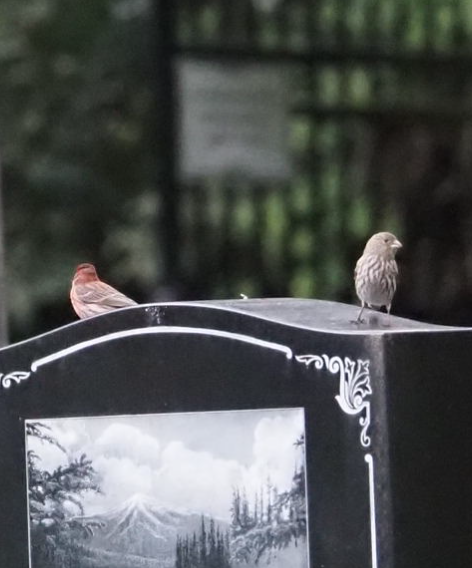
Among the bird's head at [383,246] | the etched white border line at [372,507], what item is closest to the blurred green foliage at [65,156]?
the bird's head at [383,246]

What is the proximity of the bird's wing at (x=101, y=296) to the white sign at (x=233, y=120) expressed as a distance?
111cm

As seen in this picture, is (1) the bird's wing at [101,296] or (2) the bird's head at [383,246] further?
(1) the bird's wing at [101,296]

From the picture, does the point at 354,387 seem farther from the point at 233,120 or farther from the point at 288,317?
the point at 233,120

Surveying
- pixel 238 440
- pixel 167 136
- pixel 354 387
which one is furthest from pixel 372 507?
pixel 167 136

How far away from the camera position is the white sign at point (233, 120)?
23.7 ft

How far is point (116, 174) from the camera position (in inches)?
305

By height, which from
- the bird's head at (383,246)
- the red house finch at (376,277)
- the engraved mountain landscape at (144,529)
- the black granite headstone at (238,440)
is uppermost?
the bird's head at (383,246)

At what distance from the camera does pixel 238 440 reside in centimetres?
467

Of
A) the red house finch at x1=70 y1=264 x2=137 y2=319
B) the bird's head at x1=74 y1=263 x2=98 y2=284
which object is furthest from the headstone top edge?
the bird's head at x1=74 y1=263 x2=98 y2=284

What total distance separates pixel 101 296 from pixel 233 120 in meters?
1.40

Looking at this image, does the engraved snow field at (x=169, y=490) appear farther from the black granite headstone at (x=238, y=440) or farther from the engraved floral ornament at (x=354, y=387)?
the engraved floral ornament at (x=354, y=387)

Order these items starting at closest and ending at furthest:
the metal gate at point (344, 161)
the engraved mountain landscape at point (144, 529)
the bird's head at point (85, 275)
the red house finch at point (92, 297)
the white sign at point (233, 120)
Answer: the engraved mountain landscape at point (144, 529)
the red house finch at point (92, 297)
the bird's head at point (85, 275)
the white sign at point (233, 120)
the metal gate at point (344, 161)

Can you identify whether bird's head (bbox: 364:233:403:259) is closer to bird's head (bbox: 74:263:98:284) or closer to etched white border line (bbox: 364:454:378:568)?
etched white border line (bbox: 364:454:378:568)

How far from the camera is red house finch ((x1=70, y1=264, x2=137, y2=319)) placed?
6152 mm
